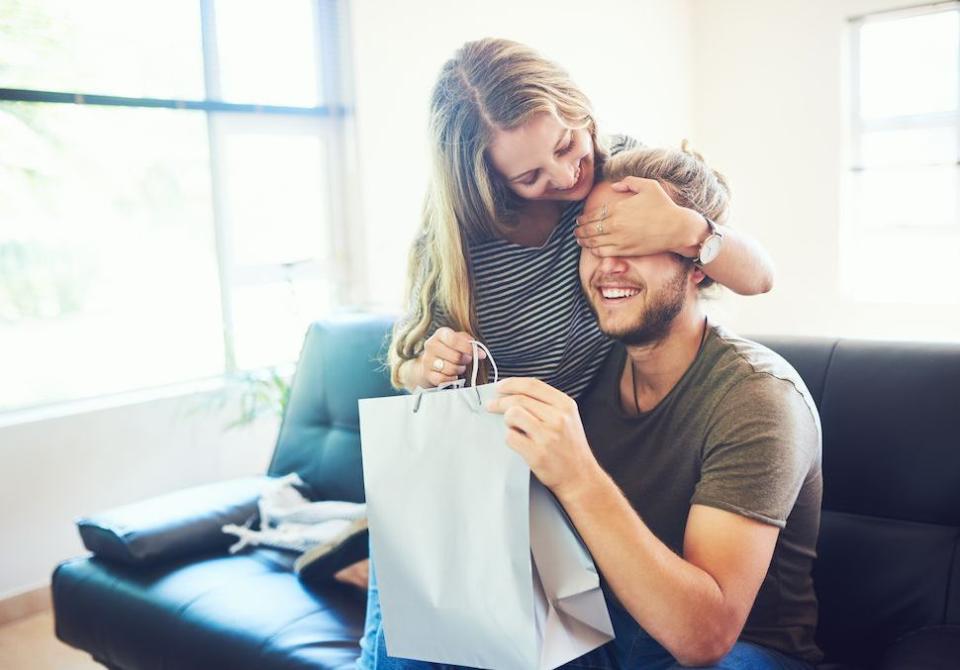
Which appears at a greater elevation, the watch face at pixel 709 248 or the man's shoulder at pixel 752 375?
the watch face at pixel 709 248

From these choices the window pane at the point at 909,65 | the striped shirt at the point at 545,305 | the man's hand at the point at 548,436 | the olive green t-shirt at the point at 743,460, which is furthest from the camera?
the window pane at the point at 909,65

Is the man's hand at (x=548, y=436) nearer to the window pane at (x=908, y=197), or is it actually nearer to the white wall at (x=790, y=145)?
the white wall at (x=790, y=145)

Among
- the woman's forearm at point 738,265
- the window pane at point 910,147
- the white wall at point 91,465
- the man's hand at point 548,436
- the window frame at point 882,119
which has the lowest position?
the white wall at point 91,465

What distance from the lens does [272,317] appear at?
3736mm

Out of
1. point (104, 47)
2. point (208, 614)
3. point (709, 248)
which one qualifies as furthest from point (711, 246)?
point (104, 47)

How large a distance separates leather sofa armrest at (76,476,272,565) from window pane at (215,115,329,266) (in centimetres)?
153

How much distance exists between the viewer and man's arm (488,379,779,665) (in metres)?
1.08

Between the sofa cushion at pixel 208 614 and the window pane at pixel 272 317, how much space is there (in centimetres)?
154

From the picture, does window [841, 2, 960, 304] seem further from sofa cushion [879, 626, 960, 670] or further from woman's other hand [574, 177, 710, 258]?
woman's other hand [574, 177, 710, 258]

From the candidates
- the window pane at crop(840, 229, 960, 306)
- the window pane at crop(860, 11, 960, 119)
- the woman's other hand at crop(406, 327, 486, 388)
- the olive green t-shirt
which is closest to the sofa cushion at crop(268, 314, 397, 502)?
the woman's other hand at crop(406, 327, 486, 388)

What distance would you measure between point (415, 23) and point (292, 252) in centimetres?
109

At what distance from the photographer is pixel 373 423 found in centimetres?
120

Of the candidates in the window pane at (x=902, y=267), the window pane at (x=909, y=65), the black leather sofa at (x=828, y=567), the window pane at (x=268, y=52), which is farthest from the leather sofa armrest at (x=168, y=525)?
the window pane at (x=909, y=65)

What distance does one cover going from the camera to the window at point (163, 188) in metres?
3.03
